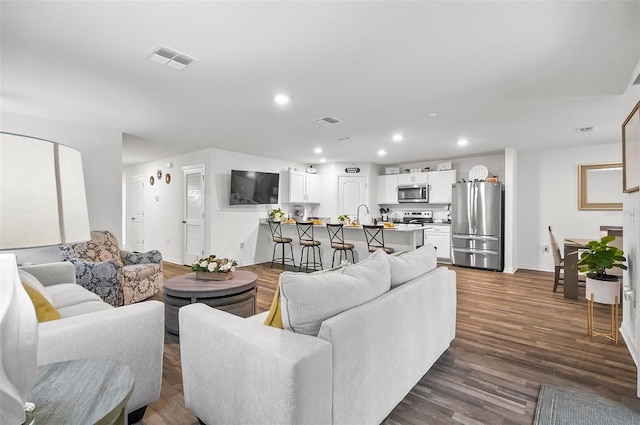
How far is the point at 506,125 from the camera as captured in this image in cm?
425

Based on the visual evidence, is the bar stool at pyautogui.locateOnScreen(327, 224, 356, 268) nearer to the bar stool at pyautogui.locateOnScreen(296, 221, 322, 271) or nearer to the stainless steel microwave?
the bar stool at pyautogui.locateOnScreen(296, 221, 322, 271)

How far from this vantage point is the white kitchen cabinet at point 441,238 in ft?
22.2

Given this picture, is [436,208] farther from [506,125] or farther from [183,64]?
[183,64]

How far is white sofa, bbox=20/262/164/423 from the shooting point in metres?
1.46

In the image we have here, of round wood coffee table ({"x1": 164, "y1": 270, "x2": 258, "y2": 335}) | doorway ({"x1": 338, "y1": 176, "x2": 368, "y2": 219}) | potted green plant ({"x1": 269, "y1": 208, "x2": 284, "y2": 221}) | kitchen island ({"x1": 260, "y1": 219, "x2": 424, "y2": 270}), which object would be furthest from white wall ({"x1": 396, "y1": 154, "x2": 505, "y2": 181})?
round wood coffee table ({"x1": 164, "y1": 270, "x2": 258, "y2": 335})

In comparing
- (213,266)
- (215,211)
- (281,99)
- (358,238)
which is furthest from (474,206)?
(213,266)

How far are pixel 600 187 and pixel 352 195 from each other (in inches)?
188

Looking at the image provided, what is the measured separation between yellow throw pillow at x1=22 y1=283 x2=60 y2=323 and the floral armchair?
1.69 m

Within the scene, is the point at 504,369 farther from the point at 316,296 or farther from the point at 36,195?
the point at 36,195

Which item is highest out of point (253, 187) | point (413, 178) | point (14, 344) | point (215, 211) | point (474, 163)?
point (474, 163)

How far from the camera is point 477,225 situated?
6176 millimetres

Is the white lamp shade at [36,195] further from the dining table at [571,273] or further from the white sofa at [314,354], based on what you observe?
the dining table at [571,273]

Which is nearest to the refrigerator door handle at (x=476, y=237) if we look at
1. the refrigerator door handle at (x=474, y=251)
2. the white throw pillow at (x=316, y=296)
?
the refrigerator door handle at (x=474, y=251)

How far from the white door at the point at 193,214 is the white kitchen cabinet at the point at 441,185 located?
5.00 m
